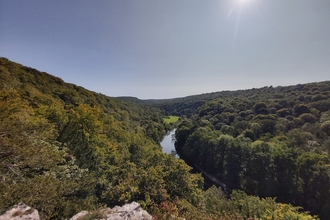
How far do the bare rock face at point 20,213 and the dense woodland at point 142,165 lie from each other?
30 centimetres

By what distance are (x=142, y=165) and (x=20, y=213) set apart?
1291 cm

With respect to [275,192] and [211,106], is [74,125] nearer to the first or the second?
[275,192]

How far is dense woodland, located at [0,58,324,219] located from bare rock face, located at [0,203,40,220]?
297 millimetres

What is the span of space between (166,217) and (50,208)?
17.6 ft

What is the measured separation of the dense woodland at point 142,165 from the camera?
8133 mm

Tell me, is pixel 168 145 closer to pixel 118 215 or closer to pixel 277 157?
pixel 277 157

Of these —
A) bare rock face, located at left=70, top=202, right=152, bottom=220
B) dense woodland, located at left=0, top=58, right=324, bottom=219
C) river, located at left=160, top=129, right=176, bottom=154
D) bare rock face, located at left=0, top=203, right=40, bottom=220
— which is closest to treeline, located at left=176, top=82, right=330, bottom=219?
dense woodland, located at left=0, top=58, right=324, bottom=219

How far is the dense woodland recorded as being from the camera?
8133mm

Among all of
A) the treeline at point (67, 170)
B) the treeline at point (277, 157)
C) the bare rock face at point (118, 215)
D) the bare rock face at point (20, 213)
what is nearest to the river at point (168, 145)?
the treeline at point (277, 157)

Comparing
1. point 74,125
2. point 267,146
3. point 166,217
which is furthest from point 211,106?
point 166,217

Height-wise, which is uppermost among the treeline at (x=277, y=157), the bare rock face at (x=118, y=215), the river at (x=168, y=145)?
the bare rock face at (x=118, y=215)

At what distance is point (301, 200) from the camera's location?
24.7m

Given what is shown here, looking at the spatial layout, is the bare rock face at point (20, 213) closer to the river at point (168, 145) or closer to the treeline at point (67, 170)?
the treeline at point (67, 170)

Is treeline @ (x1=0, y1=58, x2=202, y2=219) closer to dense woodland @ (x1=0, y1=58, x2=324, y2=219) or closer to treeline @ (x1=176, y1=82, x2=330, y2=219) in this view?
dense woodland @ (x1=0, y1=58, x2=324, y2=219)
